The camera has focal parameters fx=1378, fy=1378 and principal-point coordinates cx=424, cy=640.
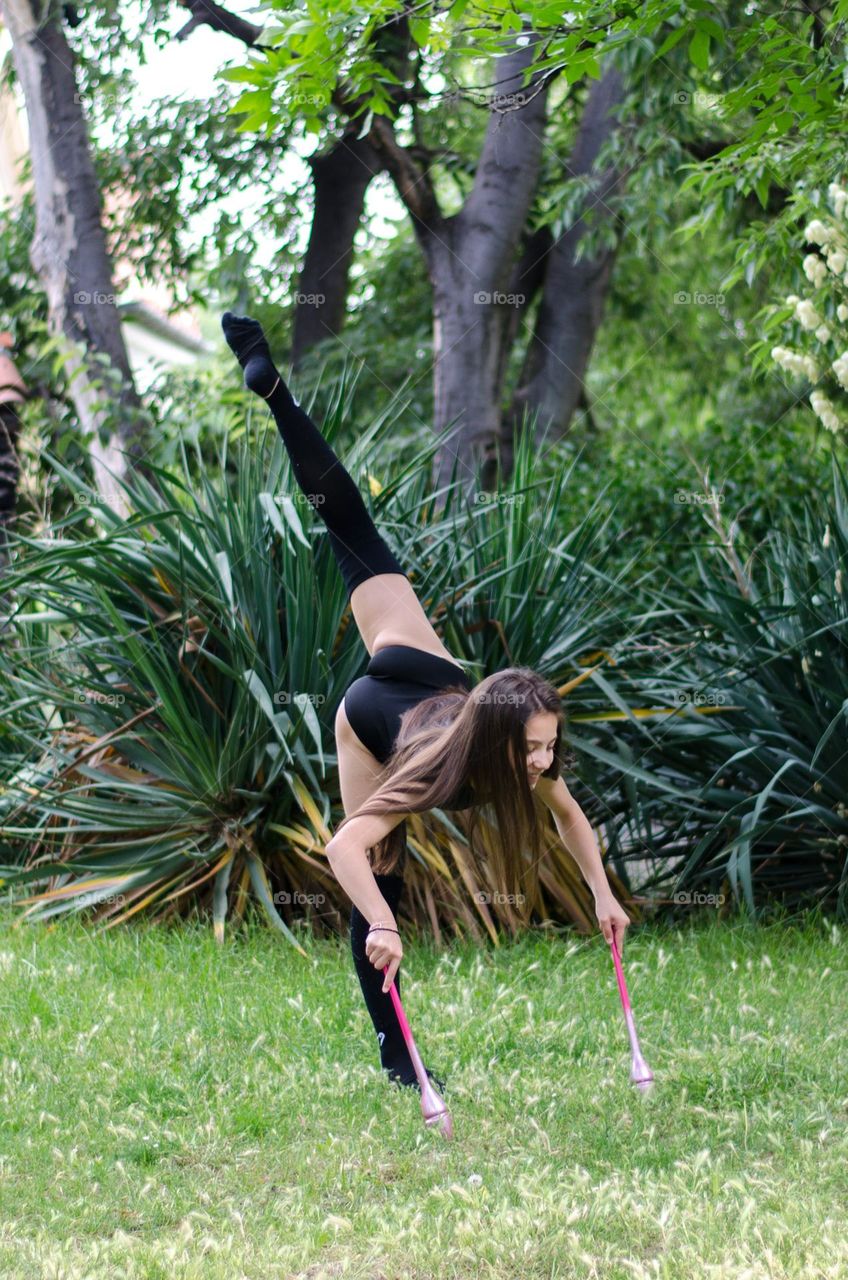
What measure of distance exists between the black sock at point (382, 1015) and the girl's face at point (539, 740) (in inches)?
27.3

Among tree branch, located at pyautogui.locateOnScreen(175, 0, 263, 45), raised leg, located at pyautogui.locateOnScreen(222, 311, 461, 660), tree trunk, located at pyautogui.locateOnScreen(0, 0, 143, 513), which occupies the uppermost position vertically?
tree branch, located at pyautogui.locateOnScreen(175, 0, 263, 45)

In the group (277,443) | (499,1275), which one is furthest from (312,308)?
(499,1275)

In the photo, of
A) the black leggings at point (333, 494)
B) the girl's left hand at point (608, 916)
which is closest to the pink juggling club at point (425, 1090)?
the girl's left hand at point (608, 916)

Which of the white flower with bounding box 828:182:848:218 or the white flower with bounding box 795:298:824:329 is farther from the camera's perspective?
the white flower with bounding box 795:298:824:329

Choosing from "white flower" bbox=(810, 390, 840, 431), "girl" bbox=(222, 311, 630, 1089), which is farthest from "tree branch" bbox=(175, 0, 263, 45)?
"girl" bbox=(222, 311, 630, 1089)

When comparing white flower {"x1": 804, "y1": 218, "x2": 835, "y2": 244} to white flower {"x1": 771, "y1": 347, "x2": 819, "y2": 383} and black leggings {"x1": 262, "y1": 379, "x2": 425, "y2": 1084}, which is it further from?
black leggings {"x1": 262, "y1": 379, "x2": 425, "y2": 1084}

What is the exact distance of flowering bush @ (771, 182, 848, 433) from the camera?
18.0ft

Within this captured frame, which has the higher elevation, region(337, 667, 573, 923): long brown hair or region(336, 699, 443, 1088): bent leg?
region(337, 667, 573, 923): long brown hair

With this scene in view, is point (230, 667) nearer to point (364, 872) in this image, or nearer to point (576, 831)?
point (576, 831)

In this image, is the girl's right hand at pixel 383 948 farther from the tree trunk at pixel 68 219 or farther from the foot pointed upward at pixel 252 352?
the tree trunk at pixel 68 219

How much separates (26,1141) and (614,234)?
743 centimetres

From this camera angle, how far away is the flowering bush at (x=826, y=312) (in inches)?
216

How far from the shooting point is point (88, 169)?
7.92 metres

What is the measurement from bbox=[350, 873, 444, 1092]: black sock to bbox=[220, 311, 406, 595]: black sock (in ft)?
2.89
